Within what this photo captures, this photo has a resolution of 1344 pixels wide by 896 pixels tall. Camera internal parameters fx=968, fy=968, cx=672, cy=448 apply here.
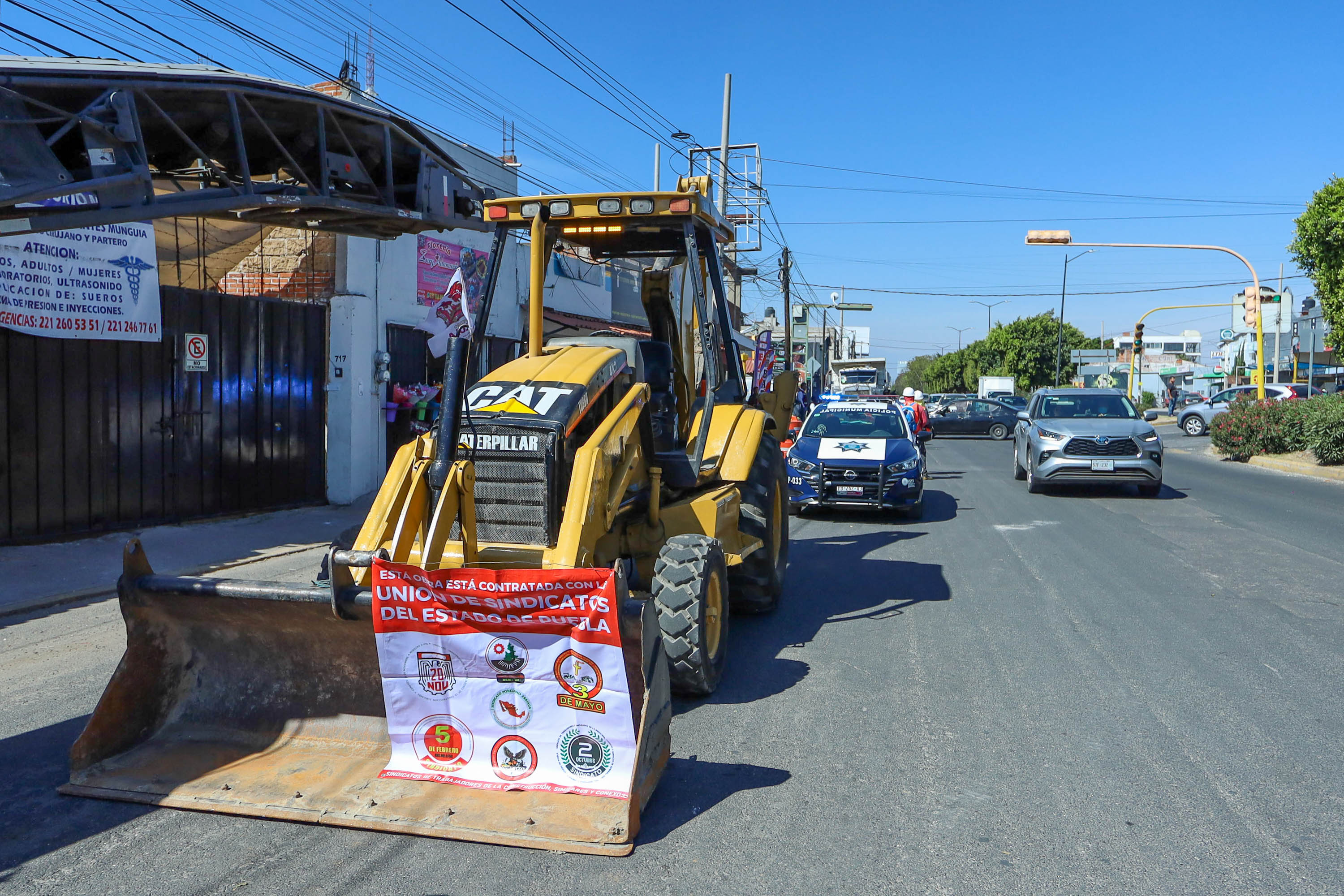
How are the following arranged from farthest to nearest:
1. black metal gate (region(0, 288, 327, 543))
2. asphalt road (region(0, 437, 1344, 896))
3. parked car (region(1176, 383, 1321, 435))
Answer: parked car (region(1176, 383, 1321, 435))
black metal gate (region(0, 288, 327, 543))
asphalt road (region(0, 437, 1344, 896))

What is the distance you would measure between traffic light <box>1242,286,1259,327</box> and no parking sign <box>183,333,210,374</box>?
940 inches

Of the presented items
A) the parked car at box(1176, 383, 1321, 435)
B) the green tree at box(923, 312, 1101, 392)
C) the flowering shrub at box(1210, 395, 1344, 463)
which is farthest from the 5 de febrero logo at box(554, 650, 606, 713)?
the green tree at box(923, 312, 1101, 392)

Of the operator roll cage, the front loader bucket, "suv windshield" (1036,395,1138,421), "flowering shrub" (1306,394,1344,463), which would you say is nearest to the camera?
the front loader bucket

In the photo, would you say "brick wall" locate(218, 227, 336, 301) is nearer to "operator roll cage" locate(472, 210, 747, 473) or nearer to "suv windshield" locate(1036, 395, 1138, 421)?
"operator roll cage" locate(472, 210, 747, 473)

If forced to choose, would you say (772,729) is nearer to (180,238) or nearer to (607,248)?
(607,248)

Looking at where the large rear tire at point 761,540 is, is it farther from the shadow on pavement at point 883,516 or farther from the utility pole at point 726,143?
the utility pole at point 726,143

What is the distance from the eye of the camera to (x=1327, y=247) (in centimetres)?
2070

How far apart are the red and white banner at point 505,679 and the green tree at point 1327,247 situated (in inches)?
868

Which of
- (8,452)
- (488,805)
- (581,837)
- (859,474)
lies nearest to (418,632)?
(488,805)

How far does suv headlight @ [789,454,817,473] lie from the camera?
40.7 feet

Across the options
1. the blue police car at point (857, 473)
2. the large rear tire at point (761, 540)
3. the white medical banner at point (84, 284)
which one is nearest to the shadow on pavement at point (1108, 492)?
the blue police car at point (857, 473)

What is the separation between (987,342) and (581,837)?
7627 centimetres

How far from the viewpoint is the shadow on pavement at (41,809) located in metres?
3.55

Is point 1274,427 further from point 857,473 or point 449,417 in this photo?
point 449,417
